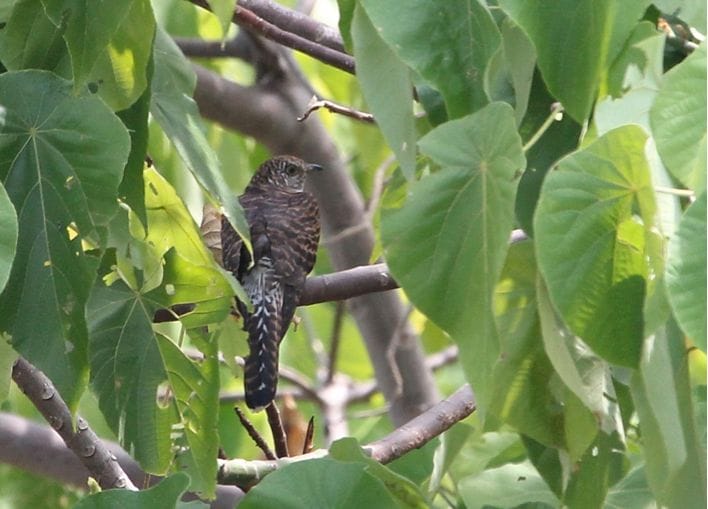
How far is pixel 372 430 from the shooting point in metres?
5.48

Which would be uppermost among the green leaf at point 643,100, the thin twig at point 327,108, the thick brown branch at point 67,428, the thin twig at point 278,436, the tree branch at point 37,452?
the green leaf at point 643,100

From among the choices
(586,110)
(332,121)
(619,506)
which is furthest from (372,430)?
(586,110)

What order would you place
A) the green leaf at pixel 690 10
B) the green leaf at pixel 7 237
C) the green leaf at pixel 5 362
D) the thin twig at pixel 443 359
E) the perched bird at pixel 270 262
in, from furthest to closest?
1. the thin twig at pixel 443 359
2. the perched bird at pixel 270 262
3. the green leaf at pixel 5 362
4. the green leaf at pixel 690 10
5. the green leaf at pixel 7 237

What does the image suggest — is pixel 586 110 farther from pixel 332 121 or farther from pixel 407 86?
pixel 332 121

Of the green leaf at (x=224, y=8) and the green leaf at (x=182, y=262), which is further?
the green leaf at (x=182, y=262)

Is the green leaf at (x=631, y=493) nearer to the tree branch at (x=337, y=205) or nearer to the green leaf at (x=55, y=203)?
the green leaf at (x=55, y=203)

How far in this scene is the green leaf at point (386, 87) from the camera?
60.5 inches

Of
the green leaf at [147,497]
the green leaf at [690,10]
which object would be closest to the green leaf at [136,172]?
the green leaf at [147,497]

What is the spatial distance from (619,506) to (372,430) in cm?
339

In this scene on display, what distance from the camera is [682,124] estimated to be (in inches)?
Result: 52.3

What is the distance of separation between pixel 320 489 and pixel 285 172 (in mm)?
3011

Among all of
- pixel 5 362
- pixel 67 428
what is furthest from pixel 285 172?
pixel 5 362

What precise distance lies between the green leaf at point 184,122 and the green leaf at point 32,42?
0.16m

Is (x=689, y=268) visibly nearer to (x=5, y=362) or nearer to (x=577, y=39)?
(x=577, y=39)
